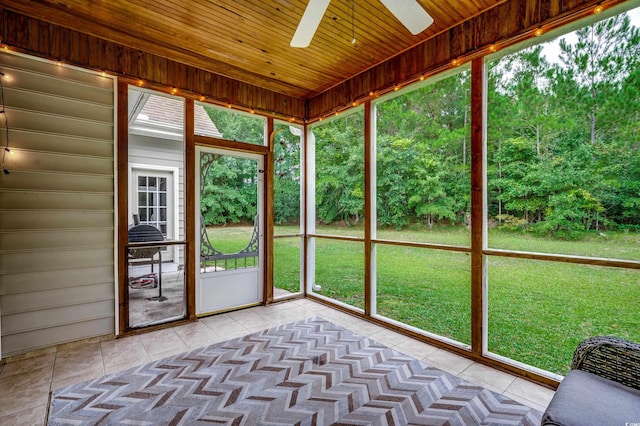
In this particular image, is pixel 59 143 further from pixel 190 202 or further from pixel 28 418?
pixel 28 418

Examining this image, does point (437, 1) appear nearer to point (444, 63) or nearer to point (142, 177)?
point (444, 63)

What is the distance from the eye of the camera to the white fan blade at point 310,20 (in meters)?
1.94

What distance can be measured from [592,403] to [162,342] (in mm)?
3466

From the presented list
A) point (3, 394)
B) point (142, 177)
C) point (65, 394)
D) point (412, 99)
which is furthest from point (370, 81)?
point (3, 394)

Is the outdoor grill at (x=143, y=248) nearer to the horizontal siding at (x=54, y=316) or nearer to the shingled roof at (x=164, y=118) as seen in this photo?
the horizontal siding at (x=54, y=316)

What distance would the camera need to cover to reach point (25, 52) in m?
2.79

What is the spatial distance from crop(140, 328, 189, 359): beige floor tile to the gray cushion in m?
2.98

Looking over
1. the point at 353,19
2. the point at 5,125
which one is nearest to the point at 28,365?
the point at 5,125

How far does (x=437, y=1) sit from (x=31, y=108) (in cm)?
390

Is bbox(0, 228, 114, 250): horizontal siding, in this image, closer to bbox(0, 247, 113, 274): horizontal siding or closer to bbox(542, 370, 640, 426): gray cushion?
bbox(0, 247, 113, 274): horizontal siding

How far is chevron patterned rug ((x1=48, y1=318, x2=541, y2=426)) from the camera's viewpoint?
1.98 metres

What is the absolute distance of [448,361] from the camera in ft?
9.04

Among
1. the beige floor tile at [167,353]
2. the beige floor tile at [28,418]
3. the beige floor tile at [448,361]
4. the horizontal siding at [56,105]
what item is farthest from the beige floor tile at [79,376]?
the beige floor tile at [448,361]

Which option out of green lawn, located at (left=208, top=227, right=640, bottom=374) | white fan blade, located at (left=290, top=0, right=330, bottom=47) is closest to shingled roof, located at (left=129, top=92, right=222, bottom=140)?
green lawn, located at (left=208, top=227, right=640, bottom=374)
